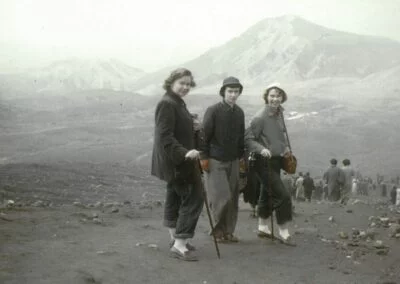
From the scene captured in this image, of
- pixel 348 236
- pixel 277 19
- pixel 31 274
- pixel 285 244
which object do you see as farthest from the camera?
pixel 277 19

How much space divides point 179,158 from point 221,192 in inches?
39.0

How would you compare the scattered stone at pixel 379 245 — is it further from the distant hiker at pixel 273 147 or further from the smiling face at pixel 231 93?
the smiling face at pixel 231 93

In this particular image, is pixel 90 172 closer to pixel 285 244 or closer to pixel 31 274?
pixel 285 244

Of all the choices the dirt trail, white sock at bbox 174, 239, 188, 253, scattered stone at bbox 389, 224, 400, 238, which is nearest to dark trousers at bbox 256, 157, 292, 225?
the dirt trail

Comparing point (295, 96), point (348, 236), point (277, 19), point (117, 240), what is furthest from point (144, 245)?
point (277, 19)

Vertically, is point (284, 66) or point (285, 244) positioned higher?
point (284, 66)

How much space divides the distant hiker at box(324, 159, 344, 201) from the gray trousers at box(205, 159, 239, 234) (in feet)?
21.4

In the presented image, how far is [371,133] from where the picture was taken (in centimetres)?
3750

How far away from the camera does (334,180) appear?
10945 millimetres

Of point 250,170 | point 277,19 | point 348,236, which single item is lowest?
point 348,236

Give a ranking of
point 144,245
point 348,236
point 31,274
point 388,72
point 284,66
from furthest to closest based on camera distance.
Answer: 1. point 284,66
2. point 388,72
3. point 348,236
4. point 144,245
5. point 31,274

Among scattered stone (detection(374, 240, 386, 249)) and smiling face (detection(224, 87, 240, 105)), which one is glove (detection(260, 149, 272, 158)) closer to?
smiling face (detection(224, 87, 240, 105))

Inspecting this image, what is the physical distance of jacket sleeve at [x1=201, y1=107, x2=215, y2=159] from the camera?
187 inches

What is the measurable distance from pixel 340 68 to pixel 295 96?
33145mm
